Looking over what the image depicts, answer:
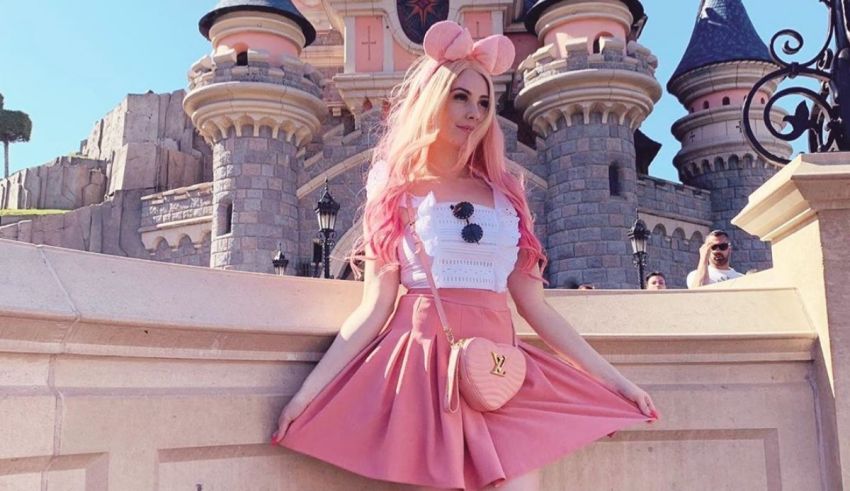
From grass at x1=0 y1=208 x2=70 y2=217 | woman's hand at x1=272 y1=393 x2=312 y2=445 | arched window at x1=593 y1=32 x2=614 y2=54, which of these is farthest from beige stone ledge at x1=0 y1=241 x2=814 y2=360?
grass at x1=0 y1=208 x2=70 y2=217

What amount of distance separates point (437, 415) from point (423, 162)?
0.65 metres

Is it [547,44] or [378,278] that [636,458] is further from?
[547,44]

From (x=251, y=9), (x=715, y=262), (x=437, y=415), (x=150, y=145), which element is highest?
(x=251, y=9)

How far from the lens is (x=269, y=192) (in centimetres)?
1512

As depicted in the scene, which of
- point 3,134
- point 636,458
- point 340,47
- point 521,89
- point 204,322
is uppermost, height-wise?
point 3,134

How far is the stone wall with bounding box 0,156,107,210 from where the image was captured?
83.9 feet

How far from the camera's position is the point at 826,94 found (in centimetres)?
277

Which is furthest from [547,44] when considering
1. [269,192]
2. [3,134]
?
[3,134]

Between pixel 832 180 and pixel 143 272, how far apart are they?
1751 millimetres

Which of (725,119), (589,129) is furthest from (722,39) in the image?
(589,129)

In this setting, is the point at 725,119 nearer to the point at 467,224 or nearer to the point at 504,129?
the point at 504,129

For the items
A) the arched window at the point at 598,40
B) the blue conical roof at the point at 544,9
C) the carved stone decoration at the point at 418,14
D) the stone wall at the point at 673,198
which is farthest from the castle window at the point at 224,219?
the stone wall at the point at 673,198

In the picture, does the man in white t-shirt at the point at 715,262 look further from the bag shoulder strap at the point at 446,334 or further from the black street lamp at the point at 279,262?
the black street lamp at the point at 279,262

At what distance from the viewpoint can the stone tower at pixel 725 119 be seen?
17781 millimetres
